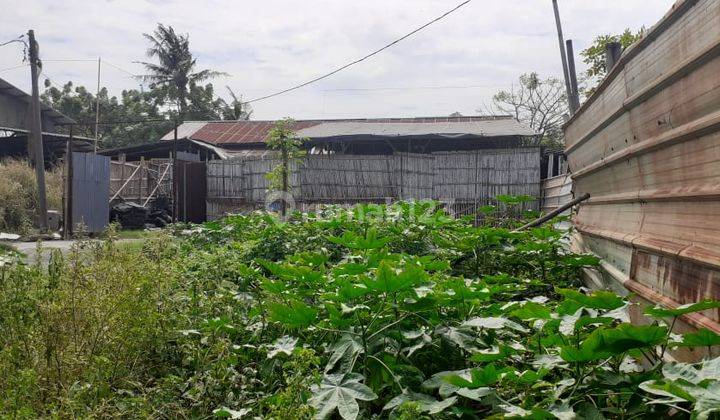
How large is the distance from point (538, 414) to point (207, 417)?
3.84ft

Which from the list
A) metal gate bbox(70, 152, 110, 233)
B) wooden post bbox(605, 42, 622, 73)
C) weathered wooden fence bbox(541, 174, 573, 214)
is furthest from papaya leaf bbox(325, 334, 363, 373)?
metal gate bbox(70, 152, 110, 233)

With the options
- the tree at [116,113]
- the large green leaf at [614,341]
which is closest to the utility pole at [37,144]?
the large green leaf at [614,341]

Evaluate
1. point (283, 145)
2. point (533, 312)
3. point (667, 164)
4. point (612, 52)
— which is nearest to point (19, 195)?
point (283, 145)

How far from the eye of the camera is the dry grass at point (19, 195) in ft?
58.1

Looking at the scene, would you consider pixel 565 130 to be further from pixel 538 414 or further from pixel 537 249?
pixel 538 414

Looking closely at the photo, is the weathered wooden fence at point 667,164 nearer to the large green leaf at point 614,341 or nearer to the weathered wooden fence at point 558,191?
the large green leaf at point 614,341

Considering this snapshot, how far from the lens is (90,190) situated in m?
17.1

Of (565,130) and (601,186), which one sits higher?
(565,130)

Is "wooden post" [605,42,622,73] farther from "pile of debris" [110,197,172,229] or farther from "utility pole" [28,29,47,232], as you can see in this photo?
"pile of debris" [110,197,172,229]

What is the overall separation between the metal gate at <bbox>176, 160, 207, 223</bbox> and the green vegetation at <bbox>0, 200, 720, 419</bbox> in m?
17.4

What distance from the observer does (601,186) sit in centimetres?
382

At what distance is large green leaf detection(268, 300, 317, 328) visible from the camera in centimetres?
193

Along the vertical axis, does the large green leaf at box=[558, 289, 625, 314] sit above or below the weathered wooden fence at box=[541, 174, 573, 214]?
below

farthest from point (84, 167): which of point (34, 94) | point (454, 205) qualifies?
point (454, 205)
